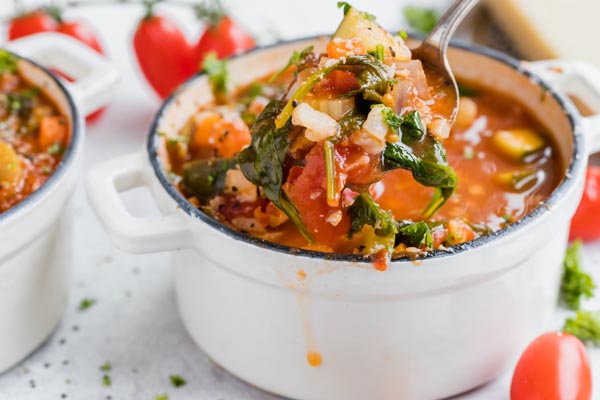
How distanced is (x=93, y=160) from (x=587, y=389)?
7.47ft

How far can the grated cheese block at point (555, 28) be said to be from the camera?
13.9 feet

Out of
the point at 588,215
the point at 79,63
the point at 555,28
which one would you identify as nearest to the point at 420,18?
the point at 555,28

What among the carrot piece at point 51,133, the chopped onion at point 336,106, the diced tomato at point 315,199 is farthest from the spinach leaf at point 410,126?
the carrot piece at point 51,133

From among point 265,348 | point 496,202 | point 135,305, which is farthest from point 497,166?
point 135,305

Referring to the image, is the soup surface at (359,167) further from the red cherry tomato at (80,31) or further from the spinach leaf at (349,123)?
the red cherry tomato at (80,31)

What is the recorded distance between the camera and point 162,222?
2.77 metres

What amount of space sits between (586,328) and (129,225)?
1.52 meters

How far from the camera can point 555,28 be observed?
4324mm

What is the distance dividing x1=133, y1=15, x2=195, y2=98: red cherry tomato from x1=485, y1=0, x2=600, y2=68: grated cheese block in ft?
5.03

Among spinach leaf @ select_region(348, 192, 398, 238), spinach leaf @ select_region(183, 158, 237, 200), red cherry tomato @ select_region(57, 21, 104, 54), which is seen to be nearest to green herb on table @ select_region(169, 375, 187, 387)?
spinach leaf @ select_region(183, 158, 237, 200)

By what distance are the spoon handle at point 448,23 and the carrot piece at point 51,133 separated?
4.19ft

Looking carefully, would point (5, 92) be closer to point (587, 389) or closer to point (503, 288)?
point (503, 288)

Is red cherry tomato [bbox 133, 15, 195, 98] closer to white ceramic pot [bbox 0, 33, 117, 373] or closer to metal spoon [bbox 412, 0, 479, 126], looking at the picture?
white ceramic pot [bbox 0, 33, 117, 373]

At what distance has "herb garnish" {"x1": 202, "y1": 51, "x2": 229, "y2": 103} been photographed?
3.44 meters
